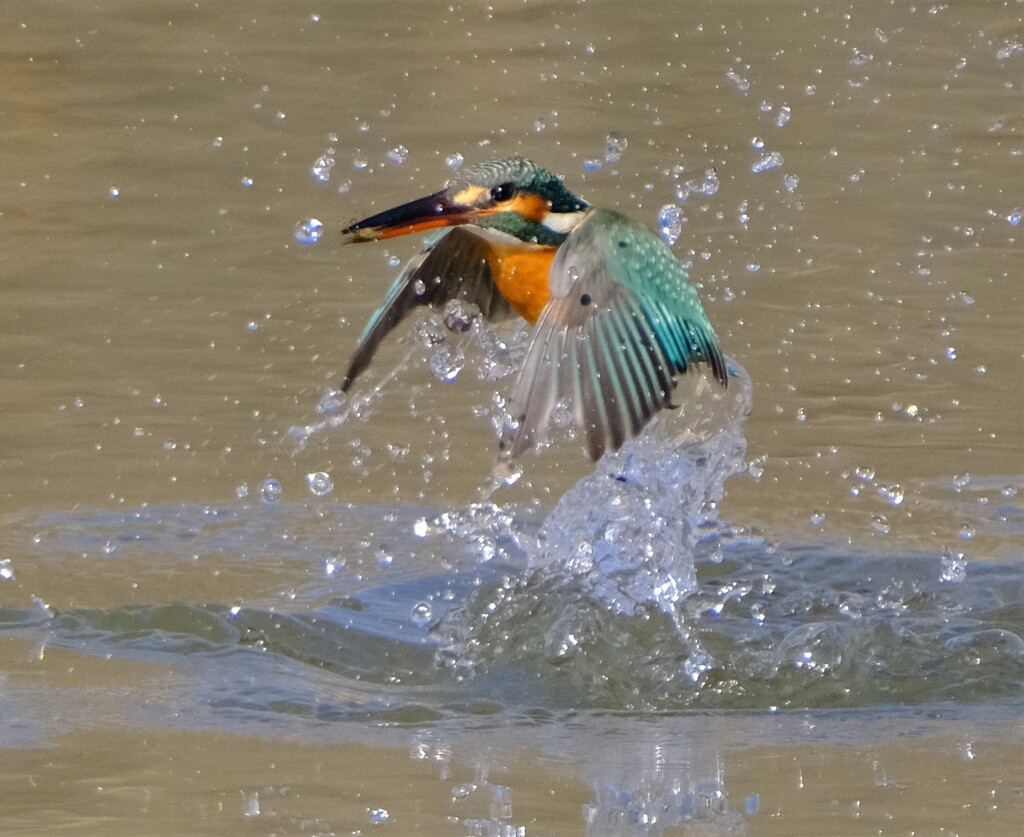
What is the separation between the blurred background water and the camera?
9.78 ft

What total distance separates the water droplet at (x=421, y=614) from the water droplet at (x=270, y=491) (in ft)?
2.57

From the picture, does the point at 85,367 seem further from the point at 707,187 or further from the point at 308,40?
the point at 308,40

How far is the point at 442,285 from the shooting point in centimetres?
406

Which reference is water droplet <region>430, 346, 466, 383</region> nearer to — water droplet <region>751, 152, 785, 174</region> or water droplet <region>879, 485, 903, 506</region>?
water droplet <region>879, 485, 903, 506</region>

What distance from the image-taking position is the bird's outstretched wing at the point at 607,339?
3.41 metres

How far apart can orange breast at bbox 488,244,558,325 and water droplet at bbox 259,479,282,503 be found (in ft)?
3.43

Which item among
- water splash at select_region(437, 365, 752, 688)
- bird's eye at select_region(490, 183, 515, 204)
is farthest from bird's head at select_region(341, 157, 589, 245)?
water splash at select_region(437, 365, 752, 688)

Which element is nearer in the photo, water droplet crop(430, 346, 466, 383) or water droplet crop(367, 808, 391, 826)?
water droplet crop(367, 808, 391, 826)

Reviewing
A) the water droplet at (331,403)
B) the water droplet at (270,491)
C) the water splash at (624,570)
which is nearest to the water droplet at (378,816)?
the water splash at (624,570)

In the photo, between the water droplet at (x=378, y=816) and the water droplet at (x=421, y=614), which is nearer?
the water droplet at (x=378, y=816)

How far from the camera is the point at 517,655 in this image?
141 inches

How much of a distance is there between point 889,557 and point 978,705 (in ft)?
3.31


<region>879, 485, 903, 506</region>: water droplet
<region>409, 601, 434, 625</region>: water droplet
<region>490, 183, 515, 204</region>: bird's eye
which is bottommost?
<region>409, 601, 434, 625</region>: water droplet

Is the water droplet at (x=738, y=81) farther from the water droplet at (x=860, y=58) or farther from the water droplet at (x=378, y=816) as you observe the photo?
the water droplet at (x=378, y=816)
